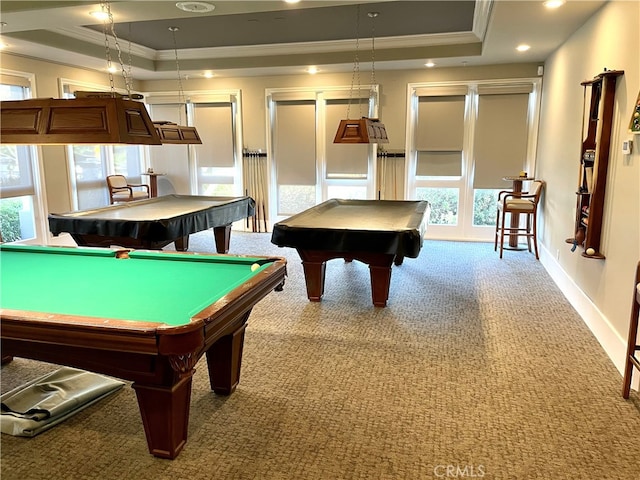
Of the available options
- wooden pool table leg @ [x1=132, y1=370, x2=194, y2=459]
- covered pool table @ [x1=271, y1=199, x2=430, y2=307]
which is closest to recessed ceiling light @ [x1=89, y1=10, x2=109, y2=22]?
covered pool table @ [x1=271, y1=199, x2=430, y2=307]

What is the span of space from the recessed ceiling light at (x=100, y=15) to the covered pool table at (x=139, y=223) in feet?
5.71

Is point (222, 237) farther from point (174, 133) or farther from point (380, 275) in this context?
point (380, 275)

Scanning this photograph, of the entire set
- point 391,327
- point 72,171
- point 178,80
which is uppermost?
point 178,80

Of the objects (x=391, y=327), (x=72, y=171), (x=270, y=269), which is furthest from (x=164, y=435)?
(x=72, y=171)

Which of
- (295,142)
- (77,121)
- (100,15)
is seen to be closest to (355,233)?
(77,121)

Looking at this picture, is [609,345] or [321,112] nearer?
[609,345]

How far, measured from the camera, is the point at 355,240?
3.72m

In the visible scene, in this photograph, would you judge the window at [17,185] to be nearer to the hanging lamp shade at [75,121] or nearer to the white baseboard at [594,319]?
the hanging lamp shade at [75,121]

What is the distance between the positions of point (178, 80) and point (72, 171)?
91.6 inches

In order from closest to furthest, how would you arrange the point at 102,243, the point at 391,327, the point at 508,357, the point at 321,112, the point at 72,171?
the point at 508,357 < the point at 391,327 < the point at 102,243 < the point at 72,171 < the point at 321,112

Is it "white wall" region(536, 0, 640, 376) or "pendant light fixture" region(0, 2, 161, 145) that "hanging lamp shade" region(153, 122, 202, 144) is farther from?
"white wall" region(536, 0, 640, 376)

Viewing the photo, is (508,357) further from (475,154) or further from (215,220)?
(475,154)

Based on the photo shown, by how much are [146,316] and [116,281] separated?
0.58 m

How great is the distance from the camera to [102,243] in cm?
439
